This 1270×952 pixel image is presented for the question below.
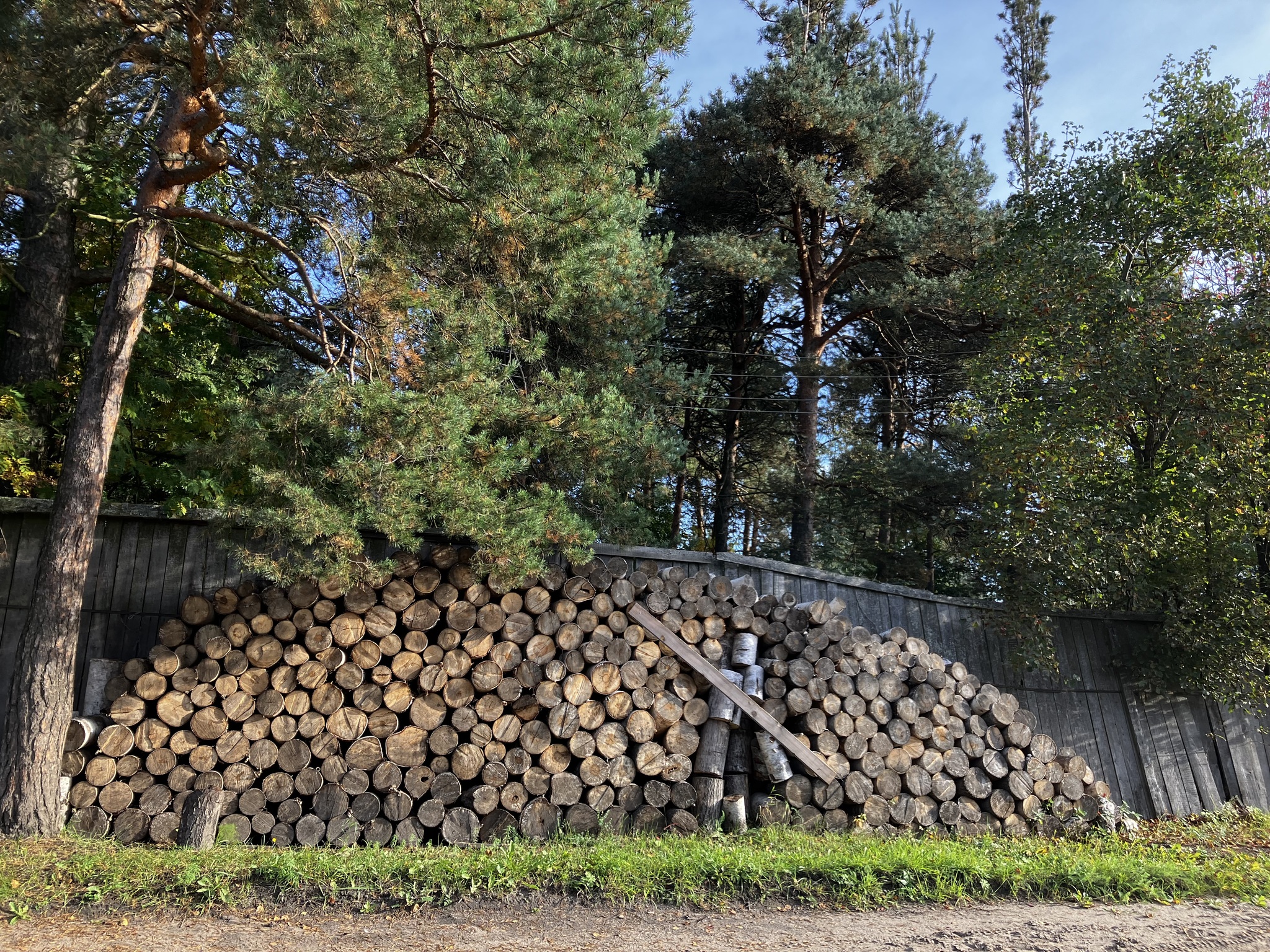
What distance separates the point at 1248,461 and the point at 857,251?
270 inches

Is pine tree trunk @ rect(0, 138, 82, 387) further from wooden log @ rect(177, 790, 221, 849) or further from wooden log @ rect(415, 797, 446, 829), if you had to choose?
wooden log @ rect(415, 797, 446, 829)

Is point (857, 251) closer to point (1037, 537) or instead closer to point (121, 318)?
point (1037, 537)

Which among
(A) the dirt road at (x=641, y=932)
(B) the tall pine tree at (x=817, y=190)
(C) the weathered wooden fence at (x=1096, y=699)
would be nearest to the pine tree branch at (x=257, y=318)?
(C) the weathered wooden fence at (x=1096, y=699)

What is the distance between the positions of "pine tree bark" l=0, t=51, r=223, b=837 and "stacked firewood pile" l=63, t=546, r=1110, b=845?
0.33 m

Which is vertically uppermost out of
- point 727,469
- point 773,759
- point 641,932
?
point 727,469

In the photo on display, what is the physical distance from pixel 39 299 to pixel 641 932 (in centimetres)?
840

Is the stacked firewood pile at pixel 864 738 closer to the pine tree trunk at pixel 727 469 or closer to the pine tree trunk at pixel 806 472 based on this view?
the pine tree trunk at pixel 806 472

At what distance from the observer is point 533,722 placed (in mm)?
6773

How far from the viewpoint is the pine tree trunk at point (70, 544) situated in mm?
5770

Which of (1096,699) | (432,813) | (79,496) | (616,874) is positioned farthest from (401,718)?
(1096,699)

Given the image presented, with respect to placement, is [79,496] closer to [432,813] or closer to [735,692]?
[432,813]

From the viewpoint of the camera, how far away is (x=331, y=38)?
5.37 metres

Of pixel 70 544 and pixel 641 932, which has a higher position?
pixel 70 544

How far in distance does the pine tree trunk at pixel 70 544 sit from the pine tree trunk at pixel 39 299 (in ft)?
9.16
